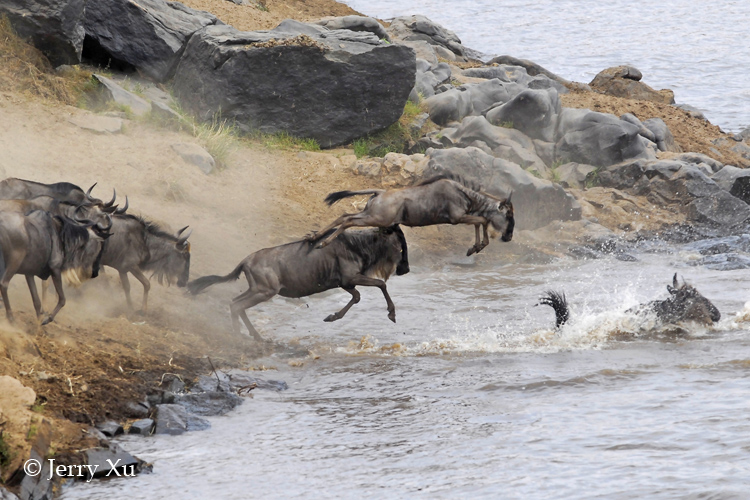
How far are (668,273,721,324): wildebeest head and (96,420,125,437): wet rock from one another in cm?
644

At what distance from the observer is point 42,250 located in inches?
323

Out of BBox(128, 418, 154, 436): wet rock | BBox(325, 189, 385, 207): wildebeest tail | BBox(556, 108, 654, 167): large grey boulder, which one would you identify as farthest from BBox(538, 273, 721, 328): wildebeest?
BBox(556, 108, 654, 167): large grey boulder

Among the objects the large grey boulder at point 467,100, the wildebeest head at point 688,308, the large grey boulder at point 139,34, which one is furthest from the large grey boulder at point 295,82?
the wildebeest head at point 688,308

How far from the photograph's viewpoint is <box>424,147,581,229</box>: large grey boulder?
599 inches

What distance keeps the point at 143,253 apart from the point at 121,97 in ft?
21.5

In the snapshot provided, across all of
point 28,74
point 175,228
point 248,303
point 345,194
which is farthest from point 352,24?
point 248,303

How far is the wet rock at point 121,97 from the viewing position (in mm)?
15547

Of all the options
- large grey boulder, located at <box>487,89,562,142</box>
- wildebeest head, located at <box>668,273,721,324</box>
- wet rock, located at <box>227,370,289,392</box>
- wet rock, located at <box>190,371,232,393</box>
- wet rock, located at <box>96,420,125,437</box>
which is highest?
large grey boulder, located at <box>487,89,562,142</box>

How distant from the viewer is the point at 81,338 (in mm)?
8211

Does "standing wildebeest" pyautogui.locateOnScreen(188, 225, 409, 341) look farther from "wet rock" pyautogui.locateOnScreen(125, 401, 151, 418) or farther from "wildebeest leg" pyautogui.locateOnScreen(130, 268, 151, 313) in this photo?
"wet rock" pyautogui.locateOnScreen(125, 401, 151, 418)

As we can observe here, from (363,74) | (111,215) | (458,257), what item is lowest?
(458,257)

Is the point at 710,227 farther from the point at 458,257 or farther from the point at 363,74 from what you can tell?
the point at 363,74

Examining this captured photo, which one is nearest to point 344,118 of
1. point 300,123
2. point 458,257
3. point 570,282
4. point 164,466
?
point 300,123

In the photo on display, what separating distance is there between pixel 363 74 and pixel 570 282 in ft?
22.1
